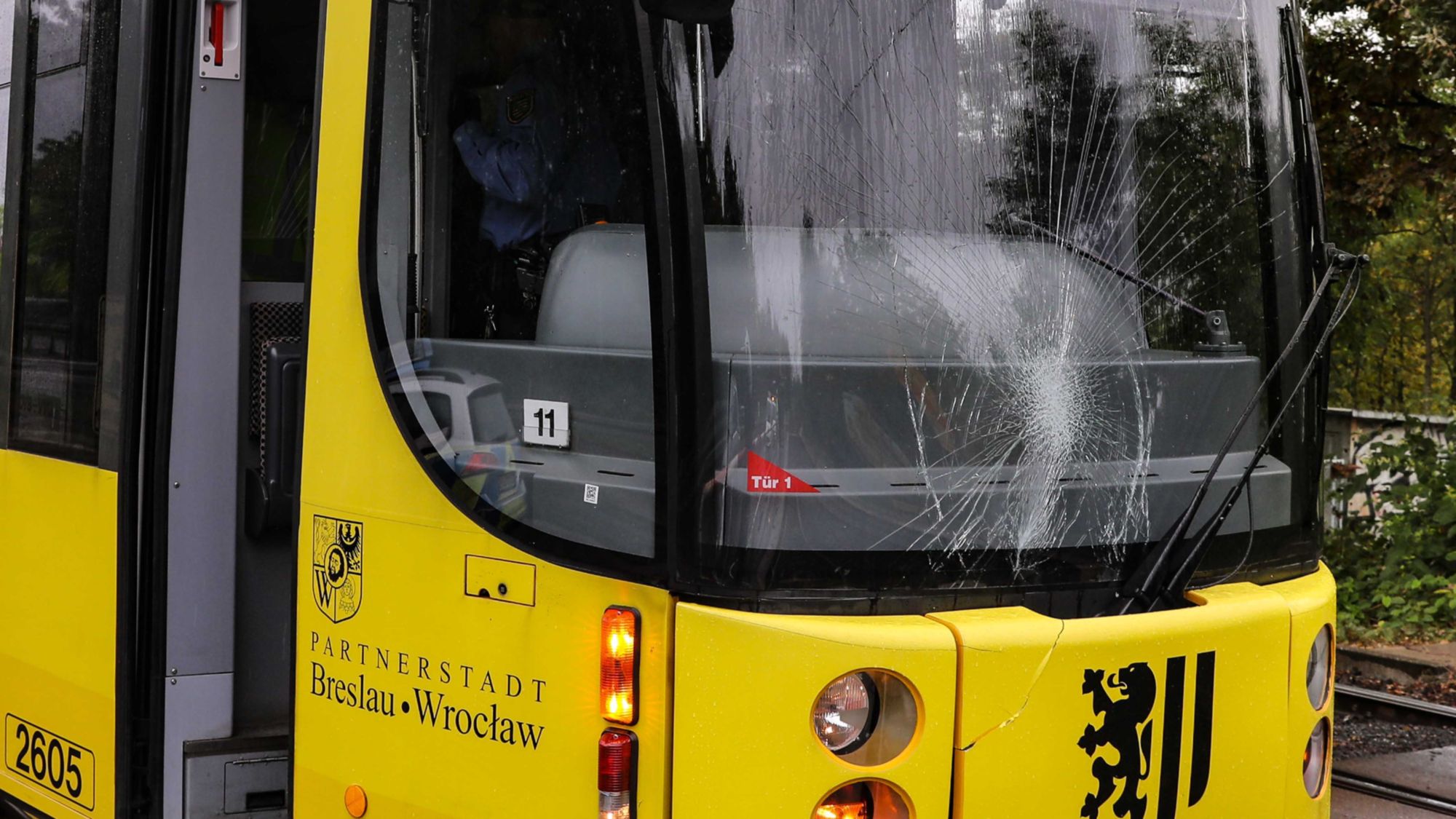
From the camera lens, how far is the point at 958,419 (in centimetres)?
247

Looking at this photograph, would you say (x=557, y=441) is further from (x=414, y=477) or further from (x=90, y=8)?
(x=90, y=8)

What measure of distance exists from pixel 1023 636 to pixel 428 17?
1.60 metres

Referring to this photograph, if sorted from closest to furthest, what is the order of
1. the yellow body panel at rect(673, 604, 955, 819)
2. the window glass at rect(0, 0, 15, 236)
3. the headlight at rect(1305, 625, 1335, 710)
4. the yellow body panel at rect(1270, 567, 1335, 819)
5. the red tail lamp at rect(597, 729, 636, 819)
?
the yellow body panel at rect(673, 604, 955, 819) → the red tail lamp at rect(597, 729, 636, 819) → the yellow body panel at rect(1270, 567, 1335, 819) → the headlight at rect(1305, 625, 1335, 710) → the window glass at rect(0, 0, 15, 236)

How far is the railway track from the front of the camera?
17.4ft

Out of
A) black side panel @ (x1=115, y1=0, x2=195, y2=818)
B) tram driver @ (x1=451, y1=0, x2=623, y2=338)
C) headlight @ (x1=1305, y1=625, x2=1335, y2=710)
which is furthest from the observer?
black side panel @ (x1=115, y1=0, x2=195, y2=818)

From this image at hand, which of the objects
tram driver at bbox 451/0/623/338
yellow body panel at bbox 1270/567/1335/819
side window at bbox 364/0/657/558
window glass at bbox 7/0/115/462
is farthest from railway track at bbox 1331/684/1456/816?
window glass at bbox 7/0/115/462

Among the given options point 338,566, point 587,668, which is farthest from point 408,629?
point 587,668

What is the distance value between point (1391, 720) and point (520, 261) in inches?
211

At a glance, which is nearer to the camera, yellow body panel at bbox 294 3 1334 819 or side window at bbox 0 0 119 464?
yellow body panel at bbox 294 3 1334 819

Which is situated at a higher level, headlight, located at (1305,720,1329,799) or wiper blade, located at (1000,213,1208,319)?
wiper blade, located at (1000,213,1208,319)

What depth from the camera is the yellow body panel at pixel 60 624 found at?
3.31m

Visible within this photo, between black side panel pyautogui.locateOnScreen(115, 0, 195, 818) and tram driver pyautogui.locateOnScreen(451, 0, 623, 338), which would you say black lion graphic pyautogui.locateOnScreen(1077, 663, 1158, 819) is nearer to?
tram driver pyautogui.locateOnScreen(451, 0, 623, 338)

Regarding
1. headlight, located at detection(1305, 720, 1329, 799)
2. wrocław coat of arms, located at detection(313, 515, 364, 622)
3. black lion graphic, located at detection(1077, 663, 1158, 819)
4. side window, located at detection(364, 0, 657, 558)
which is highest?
side window, located at detection(364, 0, 657, 558)

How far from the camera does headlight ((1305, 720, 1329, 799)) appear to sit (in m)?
2.88
